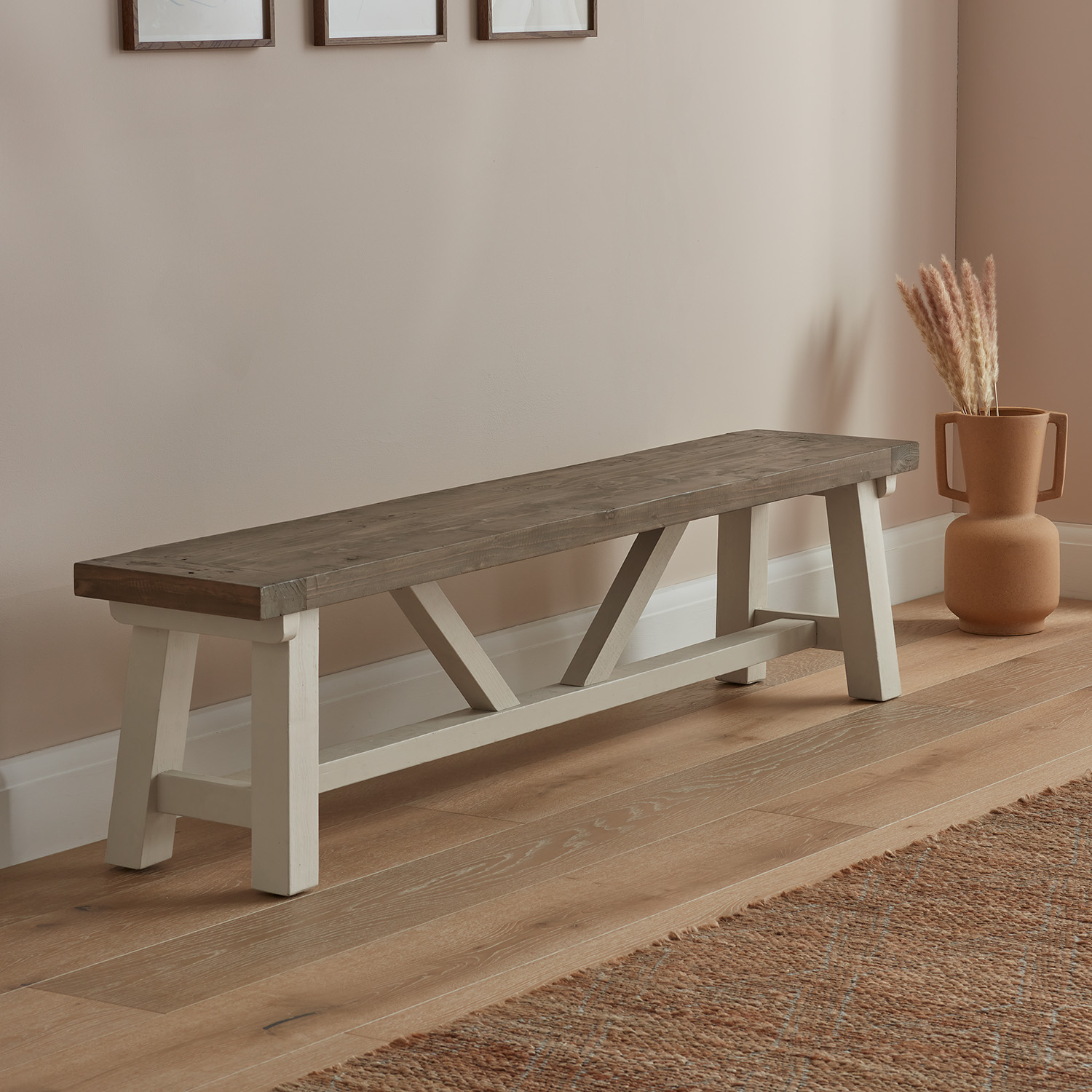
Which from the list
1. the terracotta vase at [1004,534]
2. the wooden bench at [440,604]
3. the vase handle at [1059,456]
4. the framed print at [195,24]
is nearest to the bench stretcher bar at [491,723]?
the wooden bench at [440,604]

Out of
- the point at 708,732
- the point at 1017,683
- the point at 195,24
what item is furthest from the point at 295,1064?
the point at 1017,683

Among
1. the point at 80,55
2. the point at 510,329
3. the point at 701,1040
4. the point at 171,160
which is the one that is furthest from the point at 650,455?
the point at 701,1040

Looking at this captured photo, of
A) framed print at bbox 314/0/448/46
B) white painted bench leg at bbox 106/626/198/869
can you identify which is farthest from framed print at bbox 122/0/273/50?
white painted bench leg at bbox 106/626/198/869

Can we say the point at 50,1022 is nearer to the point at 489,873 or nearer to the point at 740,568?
the point at 489,873

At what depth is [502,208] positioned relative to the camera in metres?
3.35

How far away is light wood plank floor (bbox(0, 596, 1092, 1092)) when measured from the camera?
2.02 m

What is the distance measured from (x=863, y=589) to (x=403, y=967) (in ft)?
5.05

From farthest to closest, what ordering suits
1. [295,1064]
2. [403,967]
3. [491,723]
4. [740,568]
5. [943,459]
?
[943,459] < [740,568] < [491,723] < [403,967] < [295,1064]

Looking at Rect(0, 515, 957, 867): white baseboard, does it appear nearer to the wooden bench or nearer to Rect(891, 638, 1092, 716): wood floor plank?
the wooden bench

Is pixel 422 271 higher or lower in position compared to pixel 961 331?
higher

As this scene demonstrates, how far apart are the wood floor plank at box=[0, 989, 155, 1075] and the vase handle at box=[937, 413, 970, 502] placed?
2.61 meters

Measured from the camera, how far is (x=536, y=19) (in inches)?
131

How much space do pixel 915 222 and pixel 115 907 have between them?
2845mm

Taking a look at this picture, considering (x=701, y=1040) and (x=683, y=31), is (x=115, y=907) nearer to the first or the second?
(x=701, y=1040)
